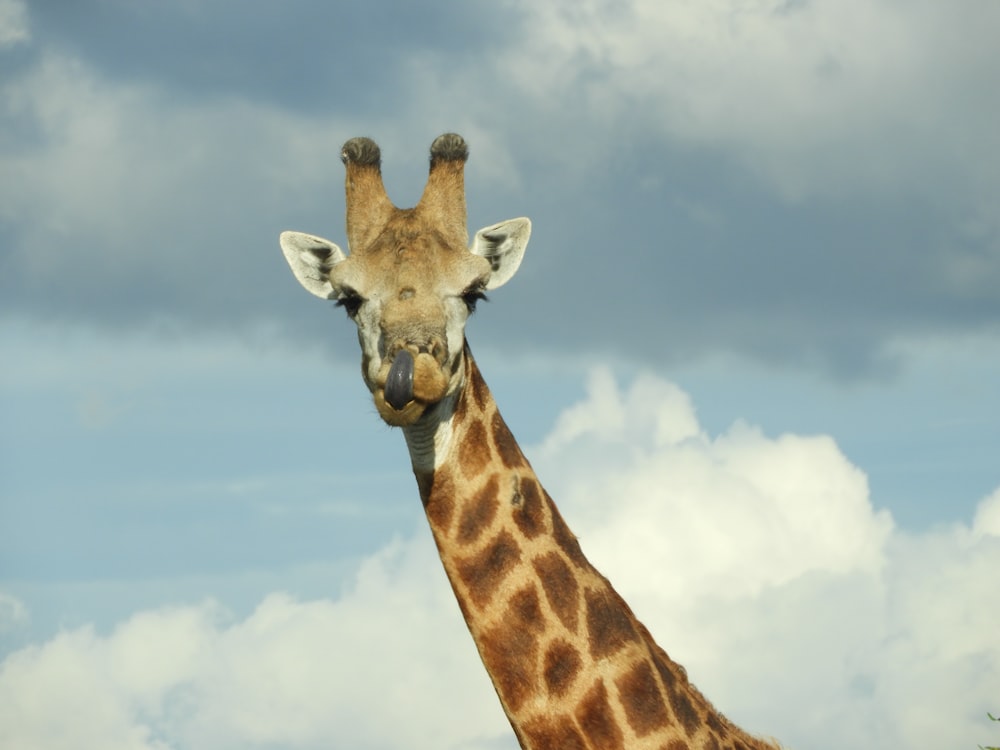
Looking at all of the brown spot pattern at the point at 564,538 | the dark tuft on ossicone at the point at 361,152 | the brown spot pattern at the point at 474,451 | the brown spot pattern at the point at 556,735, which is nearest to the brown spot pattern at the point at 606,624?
the brown spot pattern at the point at 564,538

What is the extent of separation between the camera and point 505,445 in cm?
1498

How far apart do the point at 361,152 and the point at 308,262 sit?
4.75ft

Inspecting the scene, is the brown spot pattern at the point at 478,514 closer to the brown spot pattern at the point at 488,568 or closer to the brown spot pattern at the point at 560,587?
the brown spot pattern at the point at 488,568

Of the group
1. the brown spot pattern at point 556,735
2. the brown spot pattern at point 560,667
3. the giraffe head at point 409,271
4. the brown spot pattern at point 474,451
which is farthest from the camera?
the brown spot pattern at point 474,451

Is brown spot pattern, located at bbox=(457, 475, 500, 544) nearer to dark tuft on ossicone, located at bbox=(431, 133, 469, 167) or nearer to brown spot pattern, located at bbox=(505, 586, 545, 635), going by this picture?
brown spot pattern, located at bbox=(505, 586, 545, 635)

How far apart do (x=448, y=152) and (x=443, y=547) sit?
4740mm

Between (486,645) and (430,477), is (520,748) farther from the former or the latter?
(430,477)

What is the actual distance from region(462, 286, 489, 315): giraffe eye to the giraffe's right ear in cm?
183

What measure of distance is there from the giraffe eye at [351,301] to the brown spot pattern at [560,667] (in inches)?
163

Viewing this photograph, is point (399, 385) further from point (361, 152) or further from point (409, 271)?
point (361, 152)

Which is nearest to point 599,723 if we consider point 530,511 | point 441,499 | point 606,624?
point 606,624

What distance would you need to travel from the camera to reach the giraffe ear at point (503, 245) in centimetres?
1584

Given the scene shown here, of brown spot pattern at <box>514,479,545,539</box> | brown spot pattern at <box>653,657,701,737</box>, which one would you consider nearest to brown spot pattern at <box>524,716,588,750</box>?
brown spot pattern at <box>653,657,701,737</box>

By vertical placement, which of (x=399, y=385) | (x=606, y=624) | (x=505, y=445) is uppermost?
(x=505, y=445)
